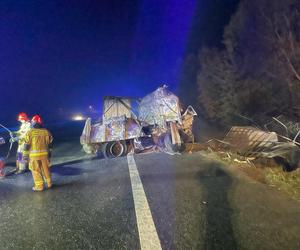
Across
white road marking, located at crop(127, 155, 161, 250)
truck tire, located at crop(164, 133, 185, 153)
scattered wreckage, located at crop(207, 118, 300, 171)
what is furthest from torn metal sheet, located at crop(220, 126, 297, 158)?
white road marking, located at crop(127, 155, 161, 250)

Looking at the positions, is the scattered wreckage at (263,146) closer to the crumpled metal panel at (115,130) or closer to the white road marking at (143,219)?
the crumpled metal panel at (115,130)

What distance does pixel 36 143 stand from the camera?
5.58m

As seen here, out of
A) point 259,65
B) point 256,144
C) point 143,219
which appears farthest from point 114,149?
point 259,65

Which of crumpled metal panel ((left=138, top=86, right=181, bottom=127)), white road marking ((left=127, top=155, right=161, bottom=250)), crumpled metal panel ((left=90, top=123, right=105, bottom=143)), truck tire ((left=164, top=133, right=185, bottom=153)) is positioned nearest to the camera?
white road marking ((left=127, top=155, right=161, bottom=250))

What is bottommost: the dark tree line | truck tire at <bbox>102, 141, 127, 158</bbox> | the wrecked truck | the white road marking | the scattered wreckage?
the white road marking

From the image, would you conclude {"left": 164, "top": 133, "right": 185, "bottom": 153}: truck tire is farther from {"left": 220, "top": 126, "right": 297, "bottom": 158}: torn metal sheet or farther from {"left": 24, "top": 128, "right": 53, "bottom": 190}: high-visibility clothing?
{"left": 24, "top": 128, "right": 53, "bottom": 190}: high-visibility clothing

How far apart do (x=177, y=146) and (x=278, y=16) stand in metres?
6.30

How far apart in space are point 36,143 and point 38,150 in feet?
0.52

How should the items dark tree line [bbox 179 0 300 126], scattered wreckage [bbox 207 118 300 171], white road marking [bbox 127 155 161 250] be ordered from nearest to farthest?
white road marking [bbox 127 155 161 250] → scattered wreckage [bbox 207 118 300 171] → dark tree line [bbox 179 0 300 126]

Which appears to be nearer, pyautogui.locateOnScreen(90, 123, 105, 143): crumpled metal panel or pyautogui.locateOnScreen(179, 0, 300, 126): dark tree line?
pyautogui.locateOnScreen(90, 123, 105, 143): crumpled metal panel

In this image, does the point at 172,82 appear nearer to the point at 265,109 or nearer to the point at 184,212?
the point at 265,109

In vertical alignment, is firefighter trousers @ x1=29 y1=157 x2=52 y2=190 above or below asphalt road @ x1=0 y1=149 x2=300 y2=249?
above

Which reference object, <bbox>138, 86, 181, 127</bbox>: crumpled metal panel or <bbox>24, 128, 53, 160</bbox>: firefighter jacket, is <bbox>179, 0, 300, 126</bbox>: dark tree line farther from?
<bbox>24, 128, 53, 160</bbox>: firefighter jacket

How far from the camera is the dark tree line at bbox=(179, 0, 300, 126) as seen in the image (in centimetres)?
961
